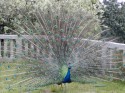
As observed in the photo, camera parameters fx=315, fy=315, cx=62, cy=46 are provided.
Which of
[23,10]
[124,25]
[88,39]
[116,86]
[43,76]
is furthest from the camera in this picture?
[124,25]

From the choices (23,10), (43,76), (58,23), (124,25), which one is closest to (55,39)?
(58,23)

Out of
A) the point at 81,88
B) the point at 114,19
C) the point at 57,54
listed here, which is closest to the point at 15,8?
the point at 114,19

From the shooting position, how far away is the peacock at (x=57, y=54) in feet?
16.0

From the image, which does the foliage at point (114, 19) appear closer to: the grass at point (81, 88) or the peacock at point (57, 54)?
the grass at point (81, 88)

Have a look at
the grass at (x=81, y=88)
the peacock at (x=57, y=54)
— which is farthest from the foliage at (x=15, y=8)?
the peacock at (x=57, y=54)

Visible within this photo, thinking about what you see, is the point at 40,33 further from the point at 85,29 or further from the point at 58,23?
the point at 85,29

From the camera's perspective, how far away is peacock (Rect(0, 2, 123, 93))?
4.88 metres

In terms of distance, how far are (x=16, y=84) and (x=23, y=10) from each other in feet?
16.1

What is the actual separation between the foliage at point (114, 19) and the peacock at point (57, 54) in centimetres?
716

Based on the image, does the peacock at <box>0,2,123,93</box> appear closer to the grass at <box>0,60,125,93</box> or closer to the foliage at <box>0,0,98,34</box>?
the grass at <box>0,60,125,93</box>

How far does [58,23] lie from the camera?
5133 millimetres

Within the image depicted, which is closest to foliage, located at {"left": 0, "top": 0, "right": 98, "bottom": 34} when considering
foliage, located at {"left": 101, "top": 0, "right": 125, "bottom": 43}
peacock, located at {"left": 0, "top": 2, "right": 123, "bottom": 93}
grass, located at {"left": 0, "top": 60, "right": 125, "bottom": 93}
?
foliage, located at {"left": 101, "top": 0, "right": 125, "bottom": 43}

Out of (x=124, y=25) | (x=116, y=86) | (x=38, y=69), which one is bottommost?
(x=116, y=86)

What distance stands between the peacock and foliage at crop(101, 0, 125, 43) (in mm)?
7158
